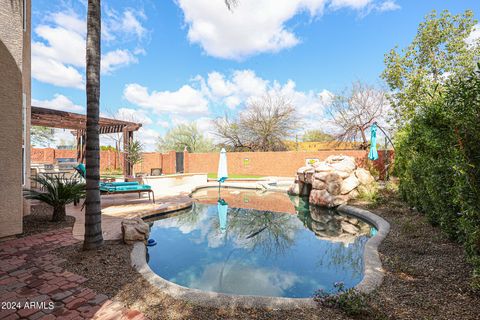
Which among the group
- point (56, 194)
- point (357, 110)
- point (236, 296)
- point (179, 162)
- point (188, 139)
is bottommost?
point (236, 296)

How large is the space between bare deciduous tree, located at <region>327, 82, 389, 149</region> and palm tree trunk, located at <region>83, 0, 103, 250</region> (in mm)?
18157

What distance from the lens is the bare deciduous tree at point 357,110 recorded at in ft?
59.2

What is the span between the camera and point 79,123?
1269cm

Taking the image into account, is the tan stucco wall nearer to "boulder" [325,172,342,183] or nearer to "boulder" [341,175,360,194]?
"boulder" [325,172,342,183]

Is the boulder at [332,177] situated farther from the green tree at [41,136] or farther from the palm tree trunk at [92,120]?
the green tree at [41,136]

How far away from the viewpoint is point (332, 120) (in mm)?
19875

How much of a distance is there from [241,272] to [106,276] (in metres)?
2.06

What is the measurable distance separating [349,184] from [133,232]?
772cm

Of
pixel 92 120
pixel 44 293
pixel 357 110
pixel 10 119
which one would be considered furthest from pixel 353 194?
pixel 357 110

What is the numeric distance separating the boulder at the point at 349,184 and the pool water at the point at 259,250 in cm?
131

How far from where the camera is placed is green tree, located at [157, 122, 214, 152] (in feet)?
99.6

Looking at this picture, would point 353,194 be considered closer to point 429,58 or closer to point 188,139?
point 429,58

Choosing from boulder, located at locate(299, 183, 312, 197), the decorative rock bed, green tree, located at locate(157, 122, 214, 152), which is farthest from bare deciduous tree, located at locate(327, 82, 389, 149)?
green tree, located at locate(157, 122, 214, 152)

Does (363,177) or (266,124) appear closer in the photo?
(363,177)
